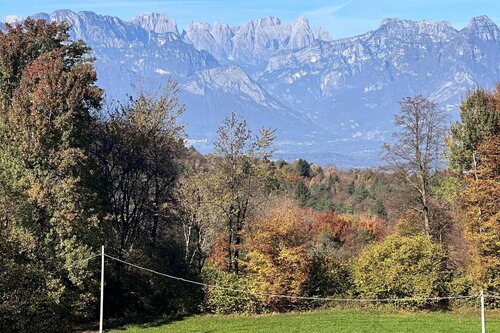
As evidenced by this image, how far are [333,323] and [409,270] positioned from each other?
7305mm

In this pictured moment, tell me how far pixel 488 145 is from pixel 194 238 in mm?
23345

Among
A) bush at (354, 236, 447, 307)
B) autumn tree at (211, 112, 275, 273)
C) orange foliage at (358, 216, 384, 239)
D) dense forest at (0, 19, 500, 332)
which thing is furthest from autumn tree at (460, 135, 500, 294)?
orange foliage at (358, 216, 384, 239)

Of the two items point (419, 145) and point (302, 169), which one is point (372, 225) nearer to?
point (419, 145)

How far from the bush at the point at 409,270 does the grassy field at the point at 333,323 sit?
182 cm

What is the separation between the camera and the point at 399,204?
125 ft

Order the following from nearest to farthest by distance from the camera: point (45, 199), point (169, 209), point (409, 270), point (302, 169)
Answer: point (45, 199), point (409, 270), point (169, 209), point (302, 169)

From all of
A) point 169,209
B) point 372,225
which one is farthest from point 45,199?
point 372,225

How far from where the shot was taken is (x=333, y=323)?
98.0ft

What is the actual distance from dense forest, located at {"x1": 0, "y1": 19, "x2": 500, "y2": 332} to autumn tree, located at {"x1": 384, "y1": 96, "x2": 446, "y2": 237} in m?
0.09

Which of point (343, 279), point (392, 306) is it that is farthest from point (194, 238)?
point (392, 306)

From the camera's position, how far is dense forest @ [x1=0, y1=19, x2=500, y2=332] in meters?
28.6

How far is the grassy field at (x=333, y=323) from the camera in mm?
28297

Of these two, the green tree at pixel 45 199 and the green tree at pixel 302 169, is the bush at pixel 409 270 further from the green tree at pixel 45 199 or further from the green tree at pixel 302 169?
the green tree at pixel 302 169

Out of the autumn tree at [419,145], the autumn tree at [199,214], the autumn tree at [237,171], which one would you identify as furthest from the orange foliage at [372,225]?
the autumn tree at [237,171]
